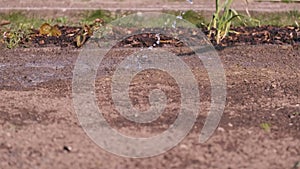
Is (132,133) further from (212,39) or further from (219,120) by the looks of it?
(212,39)

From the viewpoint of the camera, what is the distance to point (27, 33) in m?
6.68

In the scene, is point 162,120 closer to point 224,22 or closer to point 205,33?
point 224,22

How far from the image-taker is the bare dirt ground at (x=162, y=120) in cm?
341

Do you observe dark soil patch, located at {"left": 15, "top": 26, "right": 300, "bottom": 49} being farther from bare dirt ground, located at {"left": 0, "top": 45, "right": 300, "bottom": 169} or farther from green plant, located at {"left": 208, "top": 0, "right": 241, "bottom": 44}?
bare dirt ground, located at {"left": 0, "top": 45, "right": 300, "bottom": 169}

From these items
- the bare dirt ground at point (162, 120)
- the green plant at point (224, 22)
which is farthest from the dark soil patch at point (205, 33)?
the bare dirt ground at point (162, 120)

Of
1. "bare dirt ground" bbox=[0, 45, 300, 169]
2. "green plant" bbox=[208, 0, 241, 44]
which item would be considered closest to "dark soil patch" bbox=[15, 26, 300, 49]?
"green plant" bbox=[208, 0, 241, 44]

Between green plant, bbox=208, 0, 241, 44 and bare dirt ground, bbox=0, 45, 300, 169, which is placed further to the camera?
green plant, bbox=208, 0, 241, 44

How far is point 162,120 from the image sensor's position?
4016 millimetres

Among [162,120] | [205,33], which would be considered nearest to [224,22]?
[205,33]

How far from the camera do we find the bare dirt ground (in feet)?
11.2

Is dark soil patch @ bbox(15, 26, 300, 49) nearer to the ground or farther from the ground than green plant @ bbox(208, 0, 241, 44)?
nearer to the ground

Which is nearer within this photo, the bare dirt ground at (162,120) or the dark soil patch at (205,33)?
the bare dirt ground at (162,120)

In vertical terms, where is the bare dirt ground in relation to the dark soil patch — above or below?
above

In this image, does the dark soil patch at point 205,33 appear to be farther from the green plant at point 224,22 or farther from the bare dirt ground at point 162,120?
the bare dirt ground at point 162,120
